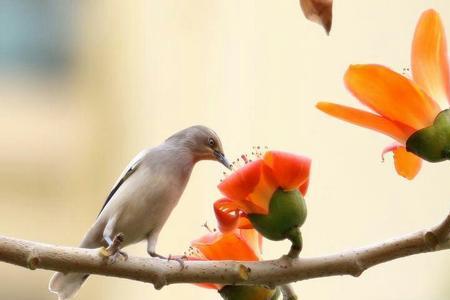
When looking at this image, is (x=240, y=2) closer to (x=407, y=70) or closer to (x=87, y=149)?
(x=87, y=149)

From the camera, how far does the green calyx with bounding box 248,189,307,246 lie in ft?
1.71

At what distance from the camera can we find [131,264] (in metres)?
0.48

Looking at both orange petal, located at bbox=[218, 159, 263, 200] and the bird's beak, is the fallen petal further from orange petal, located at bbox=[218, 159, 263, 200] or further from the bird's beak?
the bird's beak

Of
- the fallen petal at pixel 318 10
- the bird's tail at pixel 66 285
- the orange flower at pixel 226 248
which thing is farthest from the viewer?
the bird's tail at pixel 66 285

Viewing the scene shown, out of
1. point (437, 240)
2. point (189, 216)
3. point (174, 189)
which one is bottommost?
point (189, 216)

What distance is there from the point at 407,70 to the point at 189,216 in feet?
6.09

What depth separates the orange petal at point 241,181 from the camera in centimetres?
49

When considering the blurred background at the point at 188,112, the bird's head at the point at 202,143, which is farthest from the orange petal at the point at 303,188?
the blurred background at the point at 188,112

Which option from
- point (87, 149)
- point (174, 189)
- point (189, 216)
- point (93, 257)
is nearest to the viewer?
point (93, 257)

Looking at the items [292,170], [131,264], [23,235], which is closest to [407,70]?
[292,170]

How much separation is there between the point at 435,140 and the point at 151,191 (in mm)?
398

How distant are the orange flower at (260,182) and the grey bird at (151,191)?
0.28 meters

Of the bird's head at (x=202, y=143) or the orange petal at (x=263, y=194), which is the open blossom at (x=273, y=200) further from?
the bird's head at (x=202, y=143)

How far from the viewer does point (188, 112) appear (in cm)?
264
